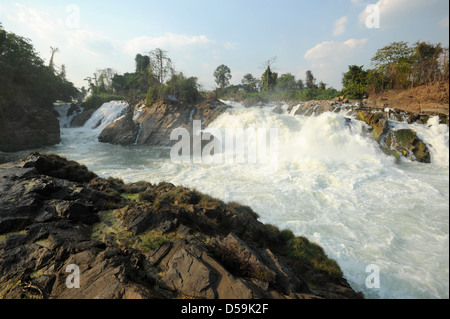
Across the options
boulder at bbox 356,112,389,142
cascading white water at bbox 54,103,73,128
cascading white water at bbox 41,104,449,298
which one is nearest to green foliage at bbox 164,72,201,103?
cascading white water at bbox 41,104,449,298

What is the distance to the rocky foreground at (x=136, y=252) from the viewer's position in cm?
267

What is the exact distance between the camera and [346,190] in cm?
960

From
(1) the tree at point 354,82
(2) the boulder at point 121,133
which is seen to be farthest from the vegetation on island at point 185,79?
(2) the boulder at point 121,133

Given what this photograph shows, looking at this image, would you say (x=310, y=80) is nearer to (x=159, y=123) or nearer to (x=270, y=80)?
(x=270, y=80)

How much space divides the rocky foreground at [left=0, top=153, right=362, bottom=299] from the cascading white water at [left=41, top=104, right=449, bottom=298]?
1501mm

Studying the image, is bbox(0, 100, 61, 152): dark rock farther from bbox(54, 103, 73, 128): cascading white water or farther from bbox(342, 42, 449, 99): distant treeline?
bbox(342, 42, 449, 99): distant treeline

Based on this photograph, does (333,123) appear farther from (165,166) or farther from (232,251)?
(232,251)

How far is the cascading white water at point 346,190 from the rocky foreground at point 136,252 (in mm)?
1501

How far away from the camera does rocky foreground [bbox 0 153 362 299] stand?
2.67 meters

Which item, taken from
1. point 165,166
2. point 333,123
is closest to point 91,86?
point 165,166

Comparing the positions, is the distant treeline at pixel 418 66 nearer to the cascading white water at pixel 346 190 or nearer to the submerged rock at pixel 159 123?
the cascading white water at pixel 346 190

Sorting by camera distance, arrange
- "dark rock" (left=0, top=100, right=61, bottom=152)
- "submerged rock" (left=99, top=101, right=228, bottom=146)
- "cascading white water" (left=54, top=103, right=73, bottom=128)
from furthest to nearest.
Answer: "cascading white water" (left=54, top=103, right=73, bottom=128)
"submerged rock" (left=99, top=101, right=228, bottom=146)
"dark rock" (left=0, top=100, right=61, bottom=152)

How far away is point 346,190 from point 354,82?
77.6 feet

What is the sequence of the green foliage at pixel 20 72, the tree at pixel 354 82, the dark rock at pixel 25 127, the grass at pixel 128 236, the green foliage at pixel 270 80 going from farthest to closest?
1. the green foliage at pixel 270 80
2. the tree at pixel 354 82
3. the green foliage at pixel 20 72
4. the dark rock at pixel 25 127
5. the grass at pixel 128 236
